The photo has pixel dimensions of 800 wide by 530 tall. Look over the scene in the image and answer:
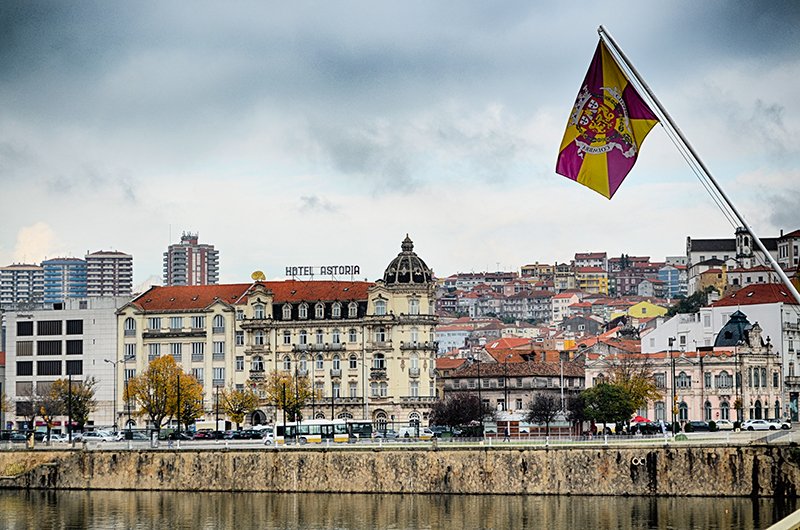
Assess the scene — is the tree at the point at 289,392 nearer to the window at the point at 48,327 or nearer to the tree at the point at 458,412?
the tree at the point at 458,412

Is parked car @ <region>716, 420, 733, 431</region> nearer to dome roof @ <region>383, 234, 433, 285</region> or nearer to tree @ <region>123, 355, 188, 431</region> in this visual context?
dome roof @ <region>383, 234, 433, 285</region>

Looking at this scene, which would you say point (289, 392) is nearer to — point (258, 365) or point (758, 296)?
point (258, 365)

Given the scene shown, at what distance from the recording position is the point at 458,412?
121 meters

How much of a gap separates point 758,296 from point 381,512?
74.3 meters

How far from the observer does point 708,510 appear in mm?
73562

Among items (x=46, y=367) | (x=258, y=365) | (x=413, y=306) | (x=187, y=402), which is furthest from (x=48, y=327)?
(x=413, y=306)

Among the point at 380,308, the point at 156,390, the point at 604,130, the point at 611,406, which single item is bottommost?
the point at 611,406

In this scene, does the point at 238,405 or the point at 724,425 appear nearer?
the point at 724,425

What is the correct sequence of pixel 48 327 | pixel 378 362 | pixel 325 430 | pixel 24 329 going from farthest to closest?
pixel 24 329
pixel 48 327
pixel 378 362
pixel 325 430

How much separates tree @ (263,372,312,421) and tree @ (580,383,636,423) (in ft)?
79.4

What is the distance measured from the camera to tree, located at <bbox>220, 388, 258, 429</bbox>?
125 meters

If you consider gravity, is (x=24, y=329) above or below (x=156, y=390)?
above

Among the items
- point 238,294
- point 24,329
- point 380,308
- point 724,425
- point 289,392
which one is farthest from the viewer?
point 24,329

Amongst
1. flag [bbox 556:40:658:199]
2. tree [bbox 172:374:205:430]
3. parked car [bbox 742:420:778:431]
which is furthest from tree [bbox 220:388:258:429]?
flag [bbox 556:40:658:199]
